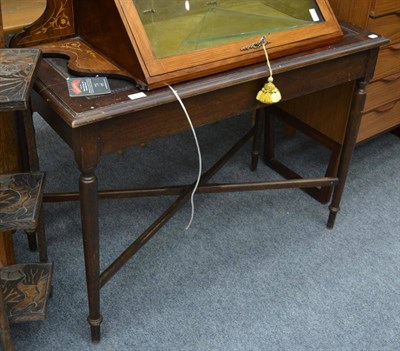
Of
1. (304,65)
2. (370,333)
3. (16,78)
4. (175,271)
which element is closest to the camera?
(16,78)

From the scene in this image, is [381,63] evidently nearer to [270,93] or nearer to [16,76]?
[270,93]

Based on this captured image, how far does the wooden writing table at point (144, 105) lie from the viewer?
1.37 meters

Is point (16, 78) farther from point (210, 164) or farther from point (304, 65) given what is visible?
point (210, 164)

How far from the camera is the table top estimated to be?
134 cm

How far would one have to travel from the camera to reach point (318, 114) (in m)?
2.35

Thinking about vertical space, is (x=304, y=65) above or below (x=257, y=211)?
above

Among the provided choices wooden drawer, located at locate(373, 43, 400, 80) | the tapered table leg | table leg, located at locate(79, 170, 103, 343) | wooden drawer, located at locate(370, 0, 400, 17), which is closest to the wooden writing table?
table leg, located at locate(79, 170, 103, 343)

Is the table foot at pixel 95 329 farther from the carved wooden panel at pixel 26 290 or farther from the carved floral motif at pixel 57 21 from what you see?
the carved floral motif at pixel 57 21

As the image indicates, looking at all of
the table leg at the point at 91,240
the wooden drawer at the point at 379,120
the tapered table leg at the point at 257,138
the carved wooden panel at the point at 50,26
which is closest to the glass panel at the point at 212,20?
the carved wooden panel at the point at 50,26

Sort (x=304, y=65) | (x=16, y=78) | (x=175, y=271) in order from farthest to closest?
(x=175, y=271) < (x=304, y=65) < (x=16, y=78)

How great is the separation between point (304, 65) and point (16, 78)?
0.83 m

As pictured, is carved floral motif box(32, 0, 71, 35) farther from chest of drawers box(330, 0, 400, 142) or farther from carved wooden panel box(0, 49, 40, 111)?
chest of drawers box(330, 0, 400, 142)

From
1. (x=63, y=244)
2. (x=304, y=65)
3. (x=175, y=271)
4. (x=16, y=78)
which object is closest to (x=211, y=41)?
(x=304, y=65)

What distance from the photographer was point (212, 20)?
67.4 inches
